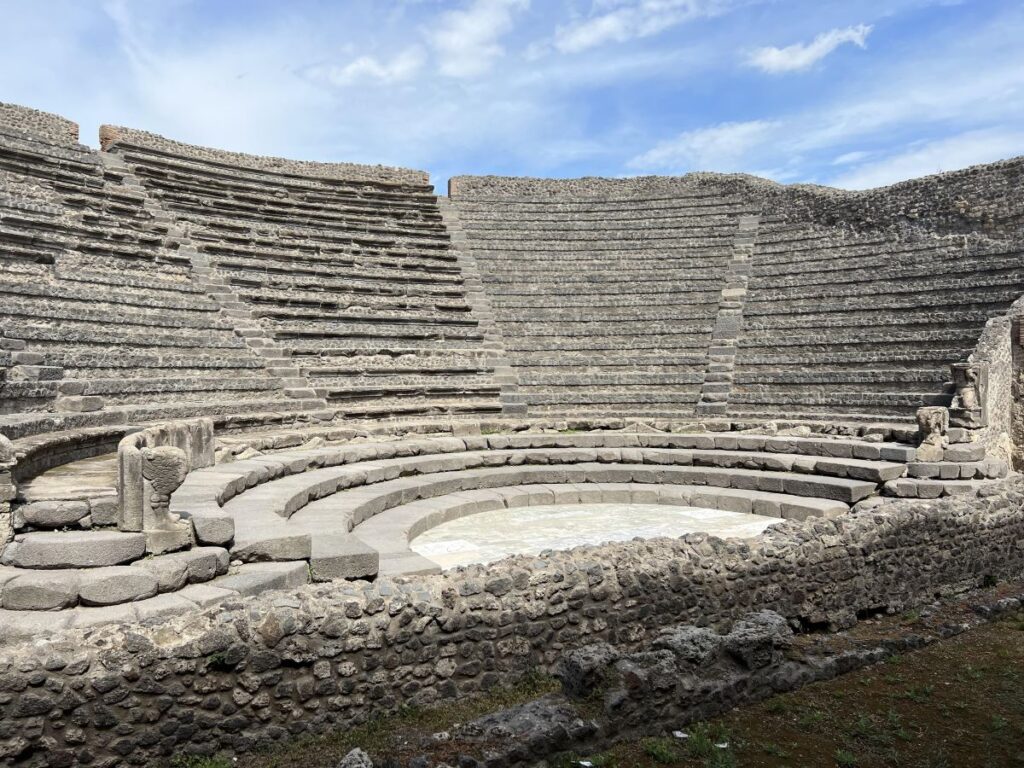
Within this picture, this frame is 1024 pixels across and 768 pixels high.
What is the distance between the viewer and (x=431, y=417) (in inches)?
549

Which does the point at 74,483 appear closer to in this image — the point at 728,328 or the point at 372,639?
the point at 372,639

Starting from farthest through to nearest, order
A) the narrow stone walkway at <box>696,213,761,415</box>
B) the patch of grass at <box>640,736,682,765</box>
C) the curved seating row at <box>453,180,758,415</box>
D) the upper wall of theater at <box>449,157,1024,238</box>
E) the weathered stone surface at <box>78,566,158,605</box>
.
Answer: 1. the upper wall of theater at <box>449,157,1024,238</box>
2. the curved seating row at <box>453,180,758,415</box>
3. the narrow stone walkway at <box>696,213,761,415</box>
4. the weathered stone surface at <box>78,566,158,605</box>
5. the patch of grass at <box>640,736,682,765</box>

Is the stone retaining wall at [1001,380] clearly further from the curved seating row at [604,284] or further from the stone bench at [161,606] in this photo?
the stone bench at [161,606]

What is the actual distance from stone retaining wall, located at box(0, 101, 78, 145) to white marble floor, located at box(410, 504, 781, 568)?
1419 cm

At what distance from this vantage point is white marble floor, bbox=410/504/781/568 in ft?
25.4

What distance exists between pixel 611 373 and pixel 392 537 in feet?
28.7

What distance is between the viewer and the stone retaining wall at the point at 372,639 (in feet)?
12.4

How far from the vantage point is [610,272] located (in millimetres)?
18375

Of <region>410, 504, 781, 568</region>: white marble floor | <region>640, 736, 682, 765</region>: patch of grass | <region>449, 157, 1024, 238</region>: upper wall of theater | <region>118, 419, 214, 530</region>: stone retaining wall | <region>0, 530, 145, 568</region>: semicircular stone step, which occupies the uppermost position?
<region>449, 157, 1024, 238</region>: upper wall of theater

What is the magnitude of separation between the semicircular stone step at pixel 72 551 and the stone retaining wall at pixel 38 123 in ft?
49.8

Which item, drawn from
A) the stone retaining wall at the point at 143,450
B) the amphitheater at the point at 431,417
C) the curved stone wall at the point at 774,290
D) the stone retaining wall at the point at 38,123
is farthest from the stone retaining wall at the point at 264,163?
the stone retaining wall at the point at 143,450

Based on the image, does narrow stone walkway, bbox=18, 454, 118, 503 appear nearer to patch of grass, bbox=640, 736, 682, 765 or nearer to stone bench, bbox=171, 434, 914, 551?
stone bench, bbox=171, 434, 914, 551

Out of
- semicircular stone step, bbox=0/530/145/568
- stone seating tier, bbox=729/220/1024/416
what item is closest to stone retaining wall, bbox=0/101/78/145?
semicircular stone step, bbox=0/530/145/568

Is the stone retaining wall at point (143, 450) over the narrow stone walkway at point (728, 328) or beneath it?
beneath
